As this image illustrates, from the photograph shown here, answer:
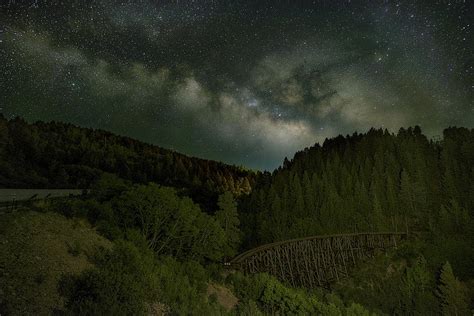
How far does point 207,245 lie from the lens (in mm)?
25344

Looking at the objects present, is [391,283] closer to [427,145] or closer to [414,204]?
[414,204]

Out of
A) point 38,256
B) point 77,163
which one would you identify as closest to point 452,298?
point 38,256

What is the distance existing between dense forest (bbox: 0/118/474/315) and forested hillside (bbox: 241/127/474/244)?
272mm

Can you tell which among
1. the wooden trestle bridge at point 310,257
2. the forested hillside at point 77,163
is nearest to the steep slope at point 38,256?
the wooden trestle bridge at point 310,257

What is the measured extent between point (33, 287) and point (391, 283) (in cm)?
4433

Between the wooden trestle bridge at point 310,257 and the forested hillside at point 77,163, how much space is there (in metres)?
33.6

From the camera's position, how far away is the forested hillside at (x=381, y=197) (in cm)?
6173

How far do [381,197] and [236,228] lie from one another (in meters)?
31.5

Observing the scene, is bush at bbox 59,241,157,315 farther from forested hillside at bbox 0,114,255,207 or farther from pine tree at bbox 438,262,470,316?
forested hillside at bbox 0,114,255,207

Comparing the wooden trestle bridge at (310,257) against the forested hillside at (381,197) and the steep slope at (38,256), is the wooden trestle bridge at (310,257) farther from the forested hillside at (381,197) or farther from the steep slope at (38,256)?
the steep slope at (38,256)

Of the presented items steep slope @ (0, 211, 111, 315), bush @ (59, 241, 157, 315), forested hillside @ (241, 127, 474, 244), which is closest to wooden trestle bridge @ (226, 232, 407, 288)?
forested hillside @ (241, 127, 474, 244)

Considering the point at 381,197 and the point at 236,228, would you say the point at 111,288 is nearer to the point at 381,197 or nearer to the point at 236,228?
the point at 236,228

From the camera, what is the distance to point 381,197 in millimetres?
67000

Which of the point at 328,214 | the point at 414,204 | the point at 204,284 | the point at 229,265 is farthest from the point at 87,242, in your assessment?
the point at 414,204
